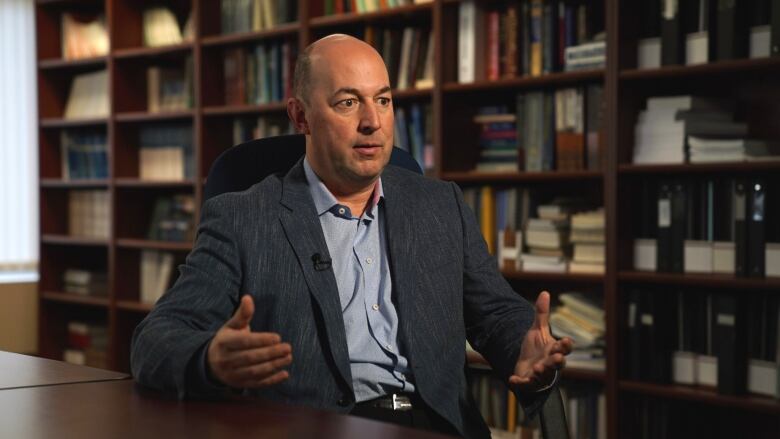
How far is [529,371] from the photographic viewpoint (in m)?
1.70

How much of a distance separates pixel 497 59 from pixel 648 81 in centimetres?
60

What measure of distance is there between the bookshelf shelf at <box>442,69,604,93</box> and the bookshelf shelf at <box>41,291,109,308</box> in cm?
244

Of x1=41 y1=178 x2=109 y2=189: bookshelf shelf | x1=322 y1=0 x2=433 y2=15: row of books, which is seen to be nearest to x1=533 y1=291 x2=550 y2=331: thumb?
x1=322 y1=0 x2=433 y2=15: row of books

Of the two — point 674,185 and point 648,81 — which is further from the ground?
point 648,81

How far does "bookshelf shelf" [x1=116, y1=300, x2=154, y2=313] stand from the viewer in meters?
4.83

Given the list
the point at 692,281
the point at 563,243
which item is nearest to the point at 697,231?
the point at 692,281

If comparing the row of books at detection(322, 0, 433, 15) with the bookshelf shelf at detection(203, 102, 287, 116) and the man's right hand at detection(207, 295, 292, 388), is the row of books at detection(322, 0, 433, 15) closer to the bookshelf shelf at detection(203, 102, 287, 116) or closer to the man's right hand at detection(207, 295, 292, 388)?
the bookshelf shelf at detection(203, 102, 287, 116)

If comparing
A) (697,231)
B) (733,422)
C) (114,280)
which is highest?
(697,231)

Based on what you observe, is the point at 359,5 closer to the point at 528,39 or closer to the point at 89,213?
the point at 528,39

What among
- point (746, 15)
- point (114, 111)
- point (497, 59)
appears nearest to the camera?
point (746, 15)

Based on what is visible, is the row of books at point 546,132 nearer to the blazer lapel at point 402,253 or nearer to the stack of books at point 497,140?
the stack of books at point 497,140

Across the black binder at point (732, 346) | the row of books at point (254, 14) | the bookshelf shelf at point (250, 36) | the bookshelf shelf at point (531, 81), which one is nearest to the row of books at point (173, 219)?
the bookshelf shelf at point (250, 36)

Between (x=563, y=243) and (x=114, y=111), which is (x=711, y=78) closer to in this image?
(x=563, y=243)

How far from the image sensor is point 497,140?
372cm
